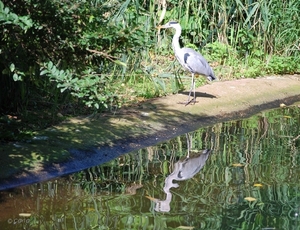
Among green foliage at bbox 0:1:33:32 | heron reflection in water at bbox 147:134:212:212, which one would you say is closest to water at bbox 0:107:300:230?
heron reflection in water at bbox 147:134:212:212

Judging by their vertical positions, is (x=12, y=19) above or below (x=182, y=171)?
above

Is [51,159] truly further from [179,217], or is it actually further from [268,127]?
[268,127]

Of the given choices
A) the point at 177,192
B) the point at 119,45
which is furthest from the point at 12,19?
the point at 177,192

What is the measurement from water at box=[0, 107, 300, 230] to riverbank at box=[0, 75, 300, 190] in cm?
17

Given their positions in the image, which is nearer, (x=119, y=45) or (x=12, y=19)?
(x=12, y=19)

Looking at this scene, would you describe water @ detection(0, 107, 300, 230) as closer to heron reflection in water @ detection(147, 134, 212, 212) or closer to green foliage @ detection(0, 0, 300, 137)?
heron reflection in water @ detection(147, 134, 212, 212)

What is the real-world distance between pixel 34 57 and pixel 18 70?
8.7 inches

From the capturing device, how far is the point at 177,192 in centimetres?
630

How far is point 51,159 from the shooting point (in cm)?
693

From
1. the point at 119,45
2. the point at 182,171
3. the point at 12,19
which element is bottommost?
the point at 182,171

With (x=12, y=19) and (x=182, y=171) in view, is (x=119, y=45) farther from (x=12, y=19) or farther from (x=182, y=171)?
(x=182, y=171)

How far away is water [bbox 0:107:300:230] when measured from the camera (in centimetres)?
552

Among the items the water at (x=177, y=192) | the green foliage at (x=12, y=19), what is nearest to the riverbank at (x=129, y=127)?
the water at (x=177, y=192)

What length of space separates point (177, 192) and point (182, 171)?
0.88m
